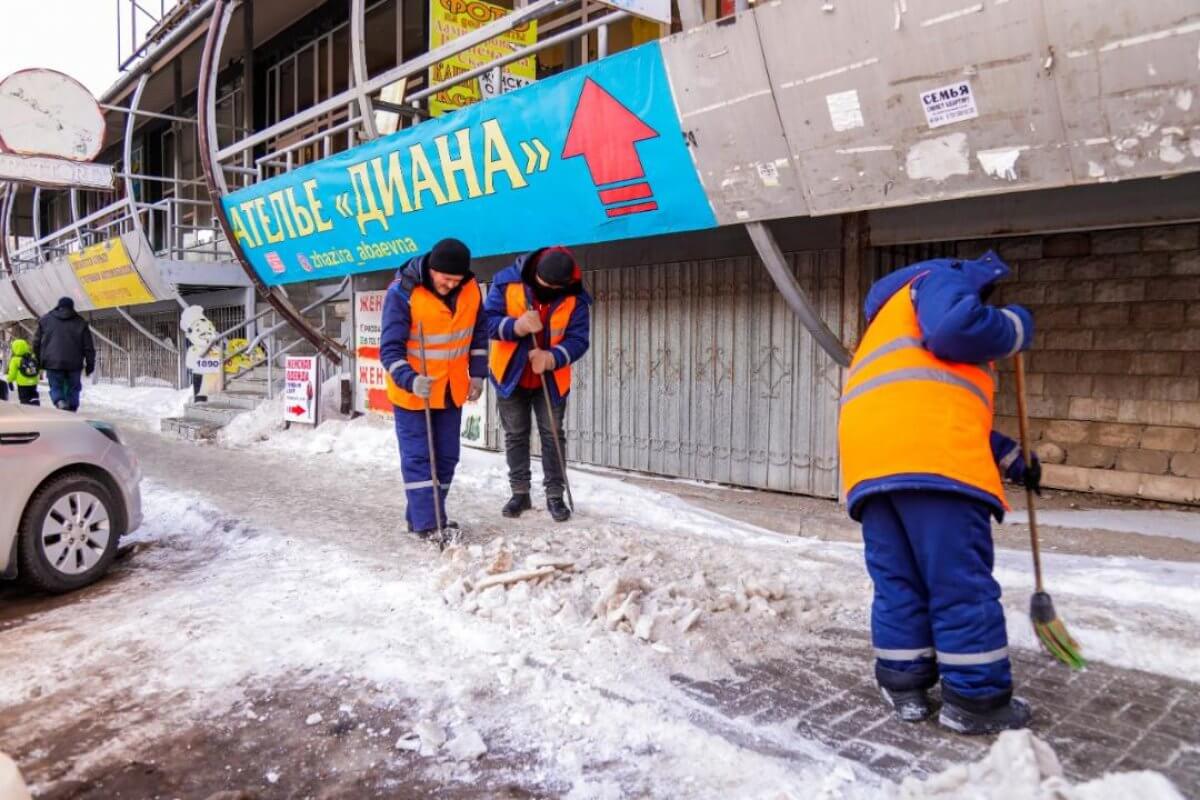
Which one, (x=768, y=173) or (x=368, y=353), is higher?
(x=768, y=173)

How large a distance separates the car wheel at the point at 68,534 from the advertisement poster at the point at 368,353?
597cm

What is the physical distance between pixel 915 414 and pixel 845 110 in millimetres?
2917

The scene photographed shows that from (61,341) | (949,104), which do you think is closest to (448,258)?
(949,104)

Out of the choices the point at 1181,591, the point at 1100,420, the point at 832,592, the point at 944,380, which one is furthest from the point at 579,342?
the point at 1100,420

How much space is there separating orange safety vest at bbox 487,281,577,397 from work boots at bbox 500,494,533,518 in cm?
84

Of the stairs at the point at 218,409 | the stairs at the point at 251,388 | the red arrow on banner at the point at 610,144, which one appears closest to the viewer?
the red arrow on banner at the point at 610,144

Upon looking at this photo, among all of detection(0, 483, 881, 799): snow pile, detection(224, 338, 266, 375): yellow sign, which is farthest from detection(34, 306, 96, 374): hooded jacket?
detection(0, 483, 881, 799): snow pile

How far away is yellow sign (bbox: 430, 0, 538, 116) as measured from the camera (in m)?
9.06

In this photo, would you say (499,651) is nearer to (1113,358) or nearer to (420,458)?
(420,458)

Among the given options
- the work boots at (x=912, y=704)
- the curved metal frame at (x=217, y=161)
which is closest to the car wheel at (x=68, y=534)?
the work boots at (x=912, y=704)

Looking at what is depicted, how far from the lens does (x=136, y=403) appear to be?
61.4 ft

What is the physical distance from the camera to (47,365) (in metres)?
11.0

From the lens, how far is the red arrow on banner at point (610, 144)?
631cm

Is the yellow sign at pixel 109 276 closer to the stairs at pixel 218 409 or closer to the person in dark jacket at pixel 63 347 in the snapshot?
the stairs at pixel 218 409
